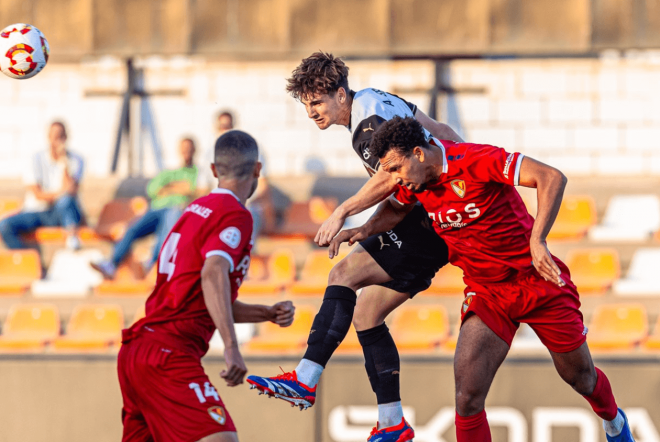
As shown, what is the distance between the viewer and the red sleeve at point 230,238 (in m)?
4.99

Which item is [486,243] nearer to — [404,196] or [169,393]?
[404,196]

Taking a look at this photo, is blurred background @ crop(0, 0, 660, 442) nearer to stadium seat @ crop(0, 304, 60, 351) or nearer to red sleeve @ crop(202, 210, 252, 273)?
stadium seat @ crop(0, 304, 60, 351)

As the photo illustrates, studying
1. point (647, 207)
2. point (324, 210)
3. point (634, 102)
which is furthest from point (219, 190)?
point (634, 102)

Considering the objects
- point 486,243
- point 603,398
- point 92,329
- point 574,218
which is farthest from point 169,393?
point 574,218

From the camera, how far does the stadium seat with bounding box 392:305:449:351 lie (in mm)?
9023

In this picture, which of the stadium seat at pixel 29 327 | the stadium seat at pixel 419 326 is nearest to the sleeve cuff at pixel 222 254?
the stadium seat at pixel 419 326

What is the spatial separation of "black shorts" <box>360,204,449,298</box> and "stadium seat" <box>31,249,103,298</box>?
571cm

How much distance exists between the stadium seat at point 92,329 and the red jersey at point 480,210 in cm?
501

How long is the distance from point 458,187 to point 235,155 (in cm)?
122

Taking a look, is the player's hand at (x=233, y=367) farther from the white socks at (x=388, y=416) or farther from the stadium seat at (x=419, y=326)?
the stadium seat at (x=419, y=326)

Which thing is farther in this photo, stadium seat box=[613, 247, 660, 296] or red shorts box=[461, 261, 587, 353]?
stadium seat box=[613, 247, 660, 296]

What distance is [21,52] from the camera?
6.45 meters

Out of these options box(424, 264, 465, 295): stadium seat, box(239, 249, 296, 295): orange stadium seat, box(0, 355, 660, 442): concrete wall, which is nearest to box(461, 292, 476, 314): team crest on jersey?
box(0, 355, 660, 442): concrete wall

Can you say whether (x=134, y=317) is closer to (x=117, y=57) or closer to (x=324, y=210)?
(x=324, y=210)
